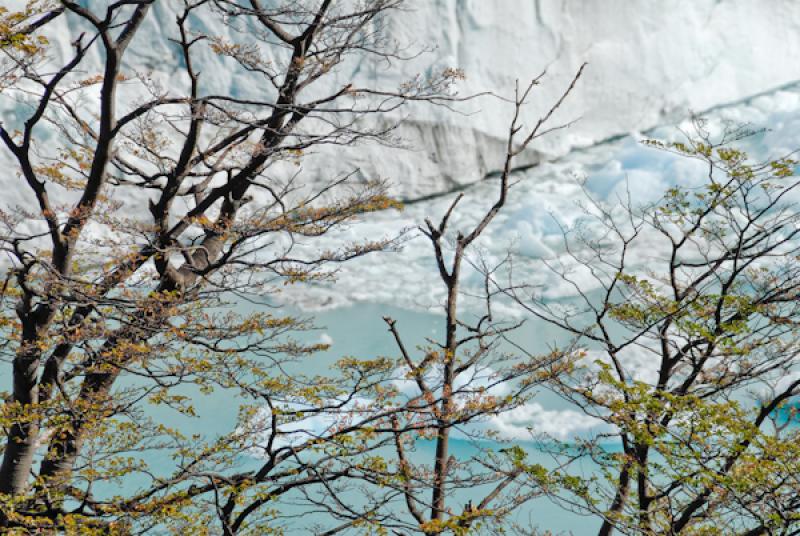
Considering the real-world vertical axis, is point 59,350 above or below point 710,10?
below

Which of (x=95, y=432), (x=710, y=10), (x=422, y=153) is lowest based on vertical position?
(x=95, y=432)

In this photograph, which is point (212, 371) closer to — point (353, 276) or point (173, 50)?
point (353, 276)

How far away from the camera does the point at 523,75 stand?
1163cm

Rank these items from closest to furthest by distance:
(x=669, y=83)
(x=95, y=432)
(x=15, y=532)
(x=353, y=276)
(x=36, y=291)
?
(x=15, y=532) → (x=36, y=291) → (x=95, y=432) → (x=353, y=276) → (x=669, y=83)

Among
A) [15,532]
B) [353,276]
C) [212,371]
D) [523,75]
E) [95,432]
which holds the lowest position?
[15,532]

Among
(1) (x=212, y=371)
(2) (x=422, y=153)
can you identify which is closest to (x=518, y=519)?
(1) (x=212, y=371)

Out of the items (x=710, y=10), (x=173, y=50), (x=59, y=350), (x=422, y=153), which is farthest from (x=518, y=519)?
(x=710, y=10)

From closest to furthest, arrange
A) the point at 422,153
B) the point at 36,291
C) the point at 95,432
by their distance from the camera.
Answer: the point at 36,291
the point at 95,432
the point at 422,153

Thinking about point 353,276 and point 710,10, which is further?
point 710,10

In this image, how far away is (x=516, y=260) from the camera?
9.57 metres

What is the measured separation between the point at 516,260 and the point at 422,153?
234 cm

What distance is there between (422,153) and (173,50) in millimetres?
3543

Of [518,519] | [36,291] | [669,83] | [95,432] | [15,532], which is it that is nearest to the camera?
[15,532]

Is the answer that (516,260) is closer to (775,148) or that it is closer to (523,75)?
(523,75)
